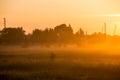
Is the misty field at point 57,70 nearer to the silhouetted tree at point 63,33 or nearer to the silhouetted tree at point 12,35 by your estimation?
the silhouetted tree at point 12,35

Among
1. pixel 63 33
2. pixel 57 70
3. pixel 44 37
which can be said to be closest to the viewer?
pixel 57 70

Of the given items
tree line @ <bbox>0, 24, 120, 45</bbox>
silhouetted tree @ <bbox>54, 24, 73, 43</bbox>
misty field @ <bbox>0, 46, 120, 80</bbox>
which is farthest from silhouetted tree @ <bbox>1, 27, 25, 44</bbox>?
misty field @ <bbox>0, 46, 120, 80</bbox>

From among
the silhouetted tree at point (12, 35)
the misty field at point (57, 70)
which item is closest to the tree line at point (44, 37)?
the silhouetted tree at point (12, 35)

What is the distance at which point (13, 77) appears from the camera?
3278cm

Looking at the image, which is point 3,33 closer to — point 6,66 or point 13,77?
point 6,66

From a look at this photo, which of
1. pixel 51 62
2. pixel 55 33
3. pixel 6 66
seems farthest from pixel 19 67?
pixel 55 33

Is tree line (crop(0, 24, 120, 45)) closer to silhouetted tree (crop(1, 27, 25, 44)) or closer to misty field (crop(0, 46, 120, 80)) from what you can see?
silhouetted tree (crop(1, 27, 25, 44))

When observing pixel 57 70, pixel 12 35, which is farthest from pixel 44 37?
pixel 57 70

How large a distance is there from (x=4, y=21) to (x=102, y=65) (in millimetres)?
65444

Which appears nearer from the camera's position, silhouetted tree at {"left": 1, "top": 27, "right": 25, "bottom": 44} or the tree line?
silhouetted tree at {"left": 1, "top": 27, "right": 25, "bottom": 44}

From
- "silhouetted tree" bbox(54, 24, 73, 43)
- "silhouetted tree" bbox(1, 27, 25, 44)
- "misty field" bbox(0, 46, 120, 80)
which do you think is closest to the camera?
"misty field" bbox(0, 46, 120, 80)

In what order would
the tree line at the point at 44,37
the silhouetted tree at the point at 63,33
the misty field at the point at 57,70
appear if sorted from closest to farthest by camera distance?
the misty field at the point at 57,70 < the tree line at the point at 44,37 < the silhouetted tree at the point at 63,33

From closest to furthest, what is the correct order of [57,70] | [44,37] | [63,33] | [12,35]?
[57,70] < [12,35] < [44,37] < [63,33]

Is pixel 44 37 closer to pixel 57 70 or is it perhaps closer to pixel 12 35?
pixel 12 35
